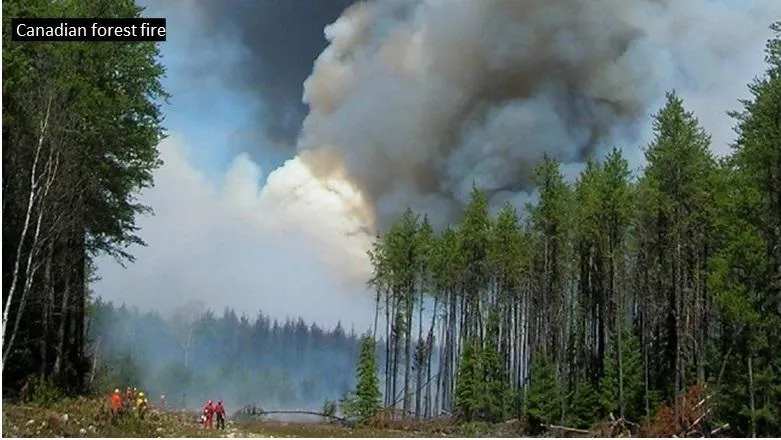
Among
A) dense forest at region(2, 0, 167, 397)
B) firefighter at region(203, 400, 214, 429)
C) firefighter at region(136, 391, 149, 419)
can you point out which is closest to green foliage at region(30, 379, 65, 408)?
dense forest at region(2, 0, 167, 397)

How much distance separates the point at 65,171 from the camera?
13438 millimetres

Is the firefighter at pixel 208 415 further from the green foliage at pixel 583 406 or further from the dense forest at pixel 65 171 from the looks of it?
the green foliage at pixel 583 406

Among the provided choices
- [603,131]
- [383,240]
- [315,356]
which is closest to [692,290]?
[603,131]

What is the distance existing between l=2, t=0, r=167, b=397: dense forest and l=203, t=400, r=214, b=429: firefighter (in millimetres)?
2049

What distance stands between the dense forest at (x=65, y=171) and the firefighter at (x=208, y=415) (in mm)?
2049

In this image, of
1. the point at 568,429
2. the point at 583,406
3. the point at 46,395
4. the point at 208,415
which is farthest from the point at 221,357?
the point at 583,406

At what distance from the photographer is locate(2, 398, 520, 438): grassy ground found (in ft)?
37.7

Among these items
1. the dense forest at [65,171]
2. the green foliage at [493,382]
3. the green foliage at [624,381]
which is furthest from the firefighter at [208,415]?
the green foliage at [624,381]

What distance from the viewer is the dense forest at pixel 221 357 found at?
54.8 feet

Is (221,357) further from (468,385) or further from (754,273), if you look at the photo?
(754,273)

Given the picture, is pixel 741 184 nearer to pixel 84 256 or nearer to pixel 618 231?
pixel 618 231

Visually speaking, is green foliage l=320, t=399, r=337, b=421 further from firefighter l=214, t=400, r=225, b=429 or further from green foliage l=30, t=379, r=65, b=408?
green foliage l=30, t=379, r=65, b=408

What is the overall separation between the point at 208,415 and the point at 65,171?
177 inches

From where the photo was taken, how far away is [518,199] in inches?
707
